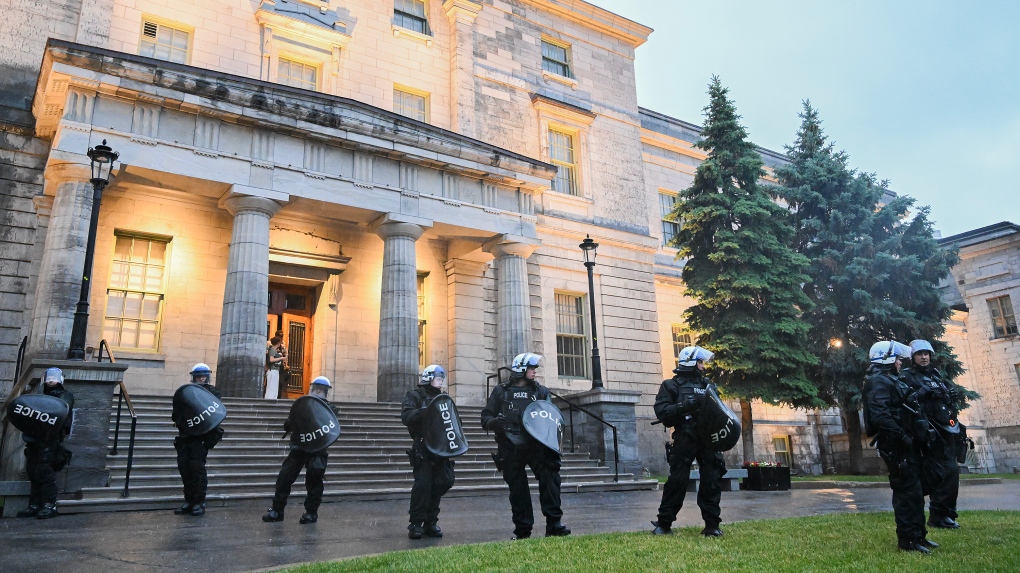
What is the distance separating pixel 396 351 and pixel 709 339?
9.34m

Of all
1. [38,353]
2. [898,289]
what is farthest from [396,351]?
[898,289]

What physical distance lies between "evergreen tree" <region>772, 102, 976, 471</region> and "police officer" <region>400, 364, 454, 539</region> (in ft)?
58.7

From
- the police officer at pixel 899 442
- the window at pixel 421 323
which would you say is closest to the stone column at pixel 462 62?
the window at pixel 421 323

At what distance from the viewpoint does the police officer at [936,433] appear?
7.06 m

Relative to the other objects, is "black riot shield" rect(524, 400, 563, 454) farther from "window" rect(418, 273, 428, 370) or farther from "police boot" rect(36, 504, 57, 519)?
"window" rect(418, 273, 428, 370)

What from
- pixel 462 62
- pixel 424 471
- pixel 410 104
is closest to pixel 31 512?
pixel 424 471

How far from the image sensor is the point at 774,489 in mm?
15922

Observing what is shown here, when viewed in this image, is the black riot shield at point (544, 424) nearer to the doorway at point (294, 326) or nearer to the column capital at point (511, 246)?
the column capital at point (511, 246)

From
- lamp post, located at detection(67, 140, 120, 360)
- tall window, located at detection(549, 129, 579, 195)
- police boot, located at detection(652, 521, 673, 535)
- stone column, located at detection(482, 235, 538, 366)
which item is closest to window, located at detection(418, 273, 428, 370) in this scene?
stone column, located at detection(482, 235, 538, 366)

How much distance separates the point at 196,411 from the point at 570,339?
1457cm

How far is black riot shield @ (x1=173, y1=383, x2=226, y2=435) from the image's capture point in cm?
934

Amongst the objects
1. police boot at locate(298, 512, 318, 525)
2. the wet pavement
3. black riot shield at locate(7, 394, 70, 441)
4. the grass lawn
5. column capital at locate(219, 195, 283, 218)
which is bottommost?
the grass lawn

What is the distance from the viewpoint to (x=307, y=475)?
28.3 ft

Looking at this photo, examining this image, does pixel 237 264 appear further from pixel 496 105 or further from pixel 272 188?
pixel 496 105
